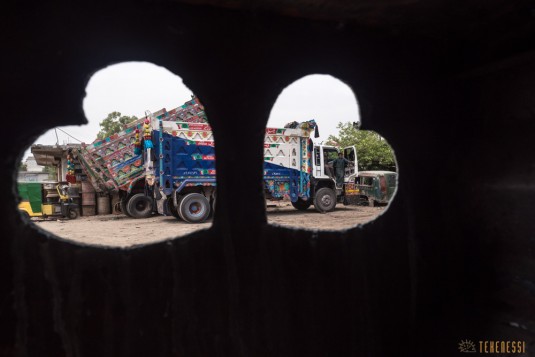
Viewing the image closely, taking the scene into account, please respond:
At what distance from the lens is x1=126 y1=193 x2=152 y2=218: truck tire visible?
10.4 m

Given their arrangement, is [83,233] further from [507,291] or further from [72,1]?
[507,291]

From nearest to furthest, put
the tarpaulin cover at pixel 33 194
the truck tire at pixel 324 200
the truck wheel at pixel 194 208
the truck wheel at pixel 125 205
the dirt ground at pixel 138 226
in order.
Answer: the dirt ground at pixel 138 226
the truck wheel at pixel 194 208
the truck wheel at pixel 125 205
the tarpaulin cover at pixel 33 194
the truck tire at pixel 324 200

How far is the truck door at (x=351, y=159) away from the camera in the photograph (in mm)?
12594

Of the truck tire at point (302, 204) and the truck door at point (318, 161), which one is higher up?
the truck door at point (318, 161)

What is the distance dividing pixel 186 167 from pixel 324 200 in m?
4.96

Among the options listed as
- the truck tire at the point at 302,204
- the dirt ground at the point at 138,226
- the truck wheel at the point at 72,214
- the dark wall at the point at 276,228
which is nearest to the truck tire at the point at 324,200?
the dirt ground at the point at 138,226

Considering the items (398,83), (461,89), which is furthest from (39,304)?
(461,89)

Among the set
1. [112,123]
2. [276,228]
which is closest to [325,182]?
[276,228]

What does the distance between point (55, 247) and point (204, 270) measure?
1.92 feet

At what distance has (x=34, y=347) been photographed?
4.11ft

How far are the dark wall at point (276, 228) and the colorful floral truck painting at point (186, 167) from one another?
7.13 m

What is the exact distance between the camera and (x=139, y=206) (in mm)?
10594

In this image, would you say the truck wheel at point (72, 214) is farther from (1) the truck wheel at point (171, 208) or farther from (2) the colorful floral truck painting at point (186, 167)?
(1) the truck wheel at point (171, 208)

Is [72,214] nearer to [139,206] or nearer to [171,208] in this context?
[139,206]
